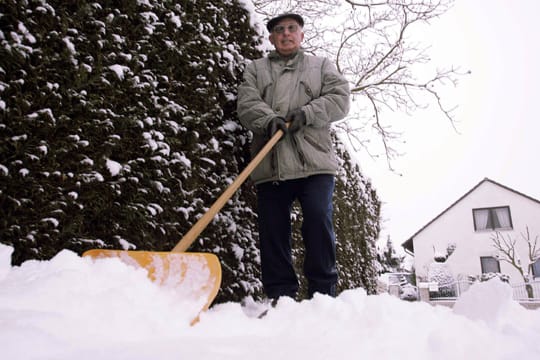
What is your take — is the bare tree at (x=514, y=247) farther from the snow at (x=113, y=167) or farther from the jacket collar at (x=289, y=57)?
the snow at (x=113, y=167)

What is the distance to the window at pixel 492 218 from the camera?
22.4m

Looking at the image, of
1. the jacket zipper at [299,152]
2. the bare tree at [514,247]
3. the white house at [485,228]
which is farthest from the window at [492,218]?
the jacket zipper at [299,152]

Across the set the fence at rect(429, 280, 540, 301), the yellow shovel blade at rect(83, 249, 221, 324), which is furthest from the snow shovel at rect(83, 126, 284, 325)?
the fence at rect(429, 280, 540, 301)

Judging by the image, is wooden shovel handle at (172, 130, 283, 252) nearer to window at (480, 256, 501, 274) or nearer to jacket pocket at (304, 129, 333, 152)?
jacket pocket at (304, 129, 333, 152)

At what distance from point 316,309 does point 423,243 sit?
24.9 meters

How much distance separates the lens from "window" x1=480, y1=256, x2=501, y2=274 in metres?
22.5

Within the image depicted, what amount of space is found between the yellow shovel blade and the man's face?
5.99 ft

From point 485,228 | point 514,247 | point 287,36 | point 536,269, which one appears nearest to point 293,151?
point 287,36

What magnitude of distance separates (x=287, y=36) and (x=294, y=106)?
0.53 m

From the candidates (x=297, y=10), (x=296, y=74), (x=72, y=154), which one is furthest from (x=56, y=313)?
(x=297, y=10)

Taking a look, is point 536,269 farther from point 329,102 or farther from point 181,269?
point 181,269

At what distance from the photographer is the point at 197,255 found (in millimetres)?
1954

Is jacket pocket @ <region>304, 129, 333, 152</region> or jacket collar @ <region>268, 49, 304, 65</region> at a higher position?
jacket collar @ <region>268, 49, 304, 65</region>

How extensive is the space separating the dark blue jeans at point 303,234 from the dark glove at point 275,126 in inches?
15.3
